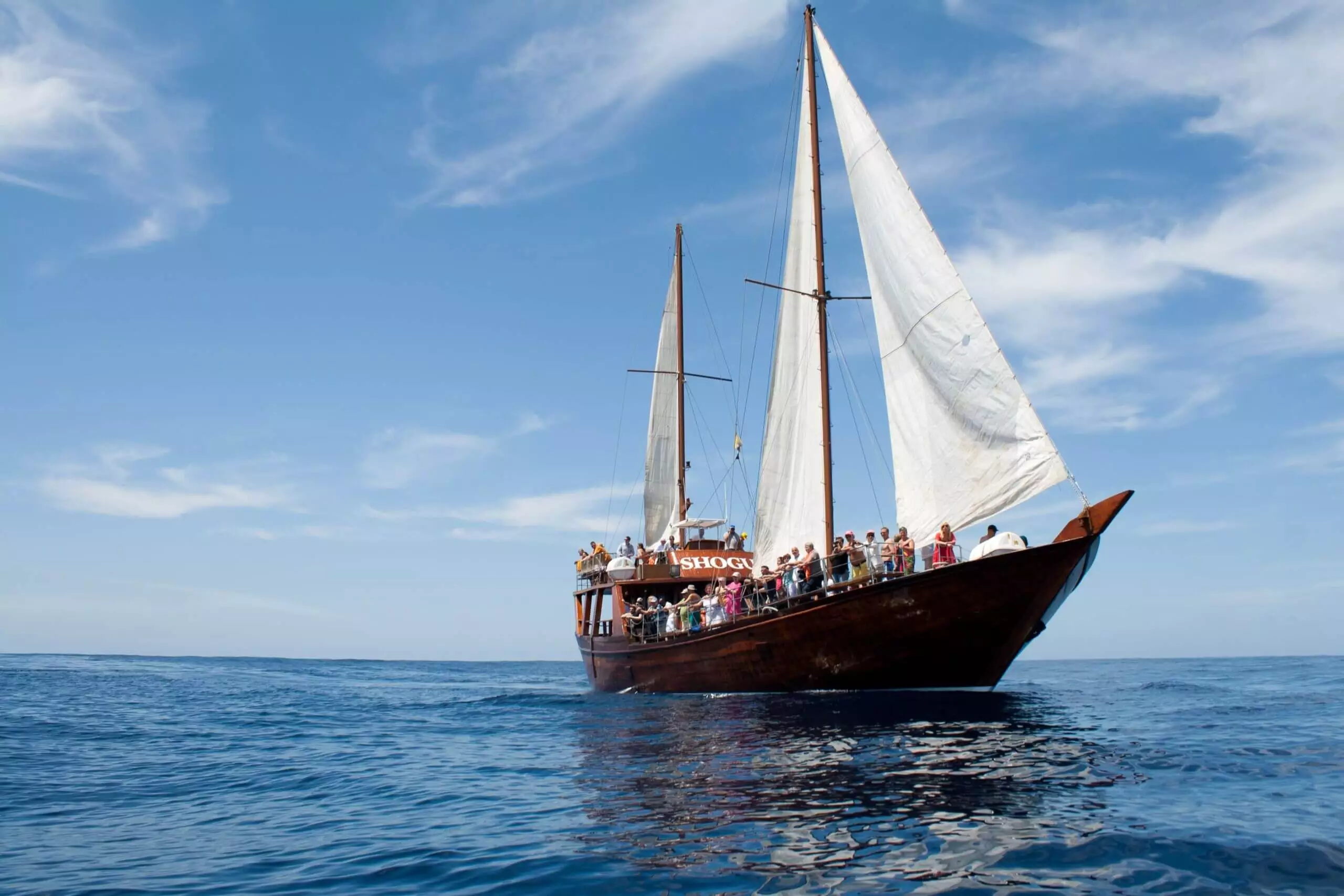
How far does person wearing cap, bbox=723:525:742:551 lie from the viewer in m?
33.3

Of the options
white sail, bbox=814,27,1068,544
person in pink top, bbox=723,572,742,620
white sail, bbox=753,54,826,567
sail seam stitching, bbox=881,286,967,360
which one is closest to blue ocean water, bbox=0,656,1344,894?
person in pink top, bbox=723,572,742,620

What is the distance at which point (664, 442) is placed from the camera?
42312 mm

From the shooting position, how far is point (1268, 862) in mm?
7832

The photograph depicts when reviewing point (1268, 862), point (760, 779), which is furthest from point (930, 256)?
point (1268, 862)

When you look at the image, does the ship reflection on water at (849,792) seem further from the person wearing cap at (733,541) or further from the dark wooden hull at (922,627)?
the person wearing cap at (733,541)

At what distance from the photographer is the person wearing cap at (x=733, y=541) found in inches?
1313

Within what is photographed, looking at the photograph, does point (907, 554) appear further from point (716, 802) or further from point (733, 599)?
point (716, 802)

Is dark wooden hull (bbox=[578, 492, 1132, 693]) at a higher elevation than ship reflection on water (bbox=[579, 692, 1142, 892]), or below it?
higher

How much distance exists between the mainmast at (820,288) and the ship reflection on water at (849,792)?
22.0ft

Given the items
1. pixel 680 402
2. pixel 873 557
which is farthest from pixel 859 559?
pixel 680 402

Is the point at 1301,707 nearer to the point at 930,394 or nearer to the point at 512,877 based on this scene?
the point at 930,394

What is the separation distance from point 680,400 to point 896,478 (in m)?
21.4

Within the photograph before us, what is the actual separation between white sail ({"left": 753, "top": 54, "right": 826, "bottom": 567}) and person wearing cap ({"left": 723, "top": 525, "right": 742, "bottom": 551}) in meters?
6.22

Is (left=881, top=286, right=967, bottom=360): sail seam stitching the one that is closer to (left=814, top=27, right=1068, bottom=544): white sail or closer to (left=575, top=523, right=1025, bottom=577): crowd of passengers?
(left=814, top=27, right=1068, bottom=544): white sail
